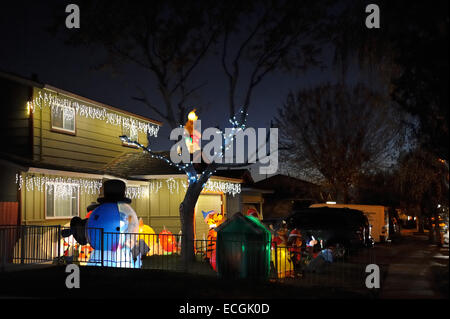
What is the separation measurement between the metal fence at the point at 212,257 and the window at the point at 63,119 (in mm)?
4646

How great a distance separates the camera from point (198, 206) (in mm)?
22062

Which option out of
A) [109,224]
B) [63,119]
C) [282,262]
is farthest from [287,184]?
[109,224]

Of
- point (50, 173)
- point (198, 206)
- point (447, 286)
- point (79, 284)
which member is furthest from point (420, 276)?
point (198, 206)

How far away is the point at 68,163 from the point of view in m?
18.0

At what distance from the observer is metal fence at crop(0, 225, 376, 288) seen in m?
11.2

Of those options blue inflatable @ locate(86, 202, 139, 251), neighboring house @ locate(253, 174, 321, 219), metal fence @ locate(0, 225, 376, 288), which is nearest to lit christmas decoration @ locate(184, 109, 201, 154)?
metal fence @ locate(0, 225, 376, 288)

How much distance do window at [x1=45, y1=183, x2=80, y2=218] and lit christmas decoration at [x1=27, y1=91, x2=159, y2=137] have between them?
2577 millimetres

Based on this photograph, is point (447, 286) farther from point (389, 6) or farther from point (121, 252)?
point (121, 252)

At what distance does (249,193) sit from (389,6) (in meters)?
22.5

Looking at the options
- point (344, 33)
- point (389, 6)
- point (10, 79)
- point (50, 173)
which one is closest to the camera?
point (389, 6)

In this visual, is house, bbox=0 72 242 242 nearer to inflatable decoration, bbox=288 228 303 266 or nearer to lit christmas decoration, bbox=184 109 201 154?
lit christmas decoration, bbox=184 109 201 154

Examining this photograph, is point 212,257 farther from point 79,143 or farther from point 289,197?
point 289,197

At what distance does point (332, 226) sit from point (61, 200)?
30.8 ft

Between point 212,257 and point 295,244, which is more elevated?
point 295,244
